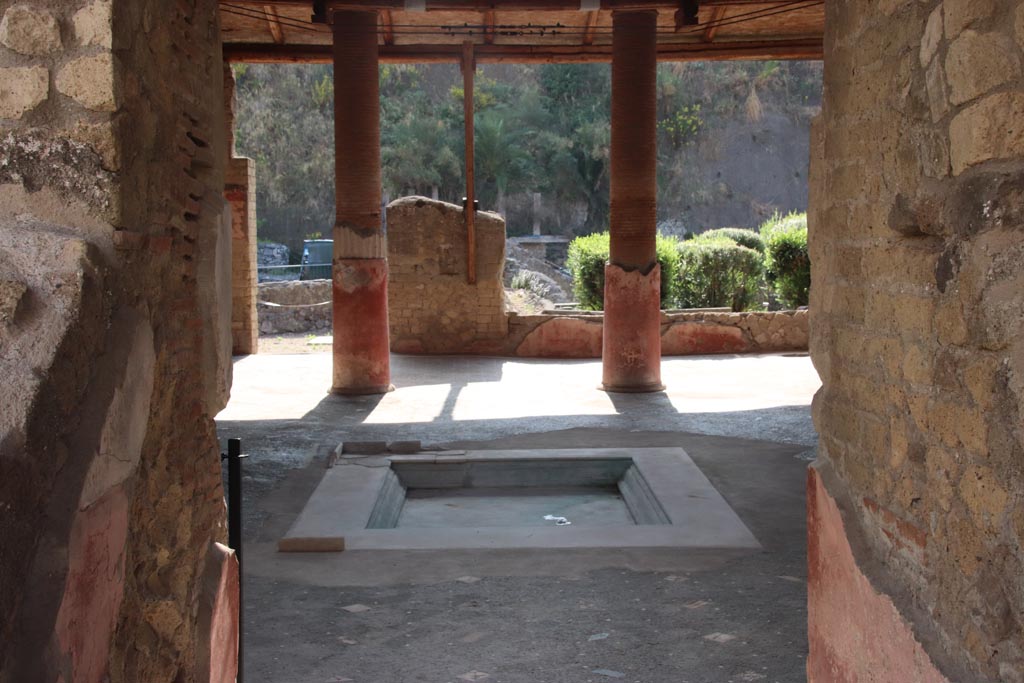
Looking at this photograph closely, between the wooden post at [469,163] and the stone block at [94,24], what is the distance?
890cm

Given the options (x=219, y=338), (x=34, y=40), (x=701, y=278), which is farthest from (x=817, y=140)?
(x=701, y=278)

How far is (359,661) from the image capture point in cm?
381

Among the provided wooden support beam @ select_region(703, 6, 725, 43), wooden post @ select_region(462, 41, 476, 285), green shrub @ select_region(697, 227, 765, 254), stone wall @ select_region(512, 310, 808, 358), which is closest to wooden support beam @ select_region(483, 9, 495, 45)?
wooden post @ select_region(462, 41, 476, 285)

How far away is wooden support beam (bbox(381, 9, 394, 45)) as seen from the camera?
1085 centimetres

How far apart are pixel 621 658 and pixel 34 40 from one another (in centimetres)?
289

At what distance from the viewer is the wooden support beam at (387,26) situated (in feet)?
35.6

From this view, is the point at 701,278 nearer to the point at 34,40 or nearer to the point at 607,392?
the point at 607,392

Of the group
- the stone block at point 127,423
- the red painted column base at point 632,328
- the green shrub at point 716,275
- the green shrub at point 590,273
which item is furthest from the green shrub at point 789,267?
the stone block at point 127,423

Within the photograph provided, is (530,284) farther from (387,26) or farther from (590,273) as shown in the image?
(387,26)

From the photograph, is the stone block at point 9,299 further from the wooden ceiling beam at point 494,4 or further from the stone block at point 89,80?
the wooden ceiling beam at point 494,4

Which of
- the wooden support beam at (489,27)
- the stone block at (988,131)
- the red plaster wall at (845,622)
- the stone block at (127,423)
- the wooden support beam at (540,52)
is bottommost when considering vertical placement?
the red plaster wall at (845,622)

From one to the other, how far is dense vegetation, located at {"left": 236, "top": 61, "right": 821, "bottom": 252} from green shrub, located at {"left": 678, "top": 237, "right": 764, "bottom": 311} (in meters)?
20.6

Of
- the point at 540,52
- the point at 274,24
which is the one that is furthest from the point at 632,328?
the point at 274,24

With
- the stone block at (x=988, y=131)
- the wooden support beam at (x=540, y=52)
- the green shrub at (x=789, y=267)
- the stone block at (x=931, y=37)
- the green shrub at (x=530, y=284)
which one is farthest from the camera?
the green shrub at (x=530, y=284)
